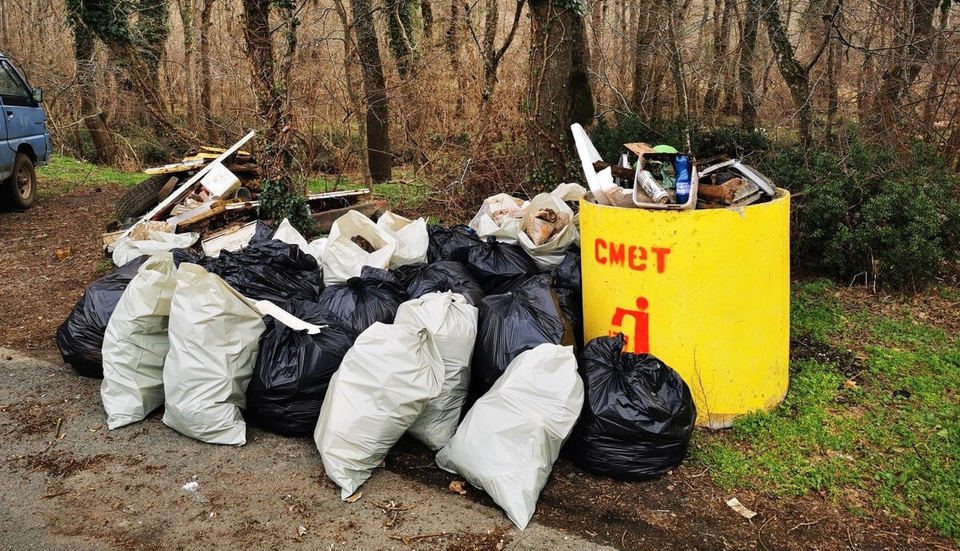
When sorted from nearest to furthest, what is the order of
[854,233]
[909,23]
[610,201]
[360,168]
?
[610,201], [854,233], [909,23], [360,168]

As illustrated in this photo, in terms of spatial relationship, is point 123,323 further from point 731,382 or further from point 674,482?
point 731,382

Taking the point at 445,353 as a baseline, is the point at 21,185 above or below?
above

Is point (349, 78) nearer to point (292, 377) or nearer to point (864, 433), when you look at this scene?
point (292, 377)

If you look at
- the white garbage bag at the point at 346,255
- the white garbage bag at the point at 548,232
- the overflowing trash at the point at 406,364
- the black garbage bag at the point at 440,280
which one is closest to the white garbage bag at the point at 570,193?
the white garbage bag at the point at 548,232

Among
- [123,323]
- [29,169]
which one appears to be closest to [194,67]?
[29,169]

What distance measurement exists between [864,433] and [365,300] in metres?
2.53

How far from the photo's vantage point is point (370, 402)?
3.00 meters

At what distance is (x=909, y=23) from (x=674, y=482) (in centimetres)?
535

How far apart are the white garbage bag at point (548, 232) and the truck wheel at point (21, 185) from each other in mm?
7440

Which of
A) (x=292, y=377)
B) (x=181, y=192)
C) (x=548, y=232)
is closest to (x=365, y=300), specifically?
(x=292, y=377)

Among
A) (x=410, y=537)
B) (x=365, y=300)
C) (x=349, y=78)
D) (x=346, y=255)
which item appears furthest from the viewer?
(x=349, y=78)

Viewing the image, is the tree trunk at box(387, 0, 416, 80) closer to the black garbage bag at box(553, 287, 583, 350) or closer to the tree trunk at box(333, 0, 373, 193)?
the tree trunk at box(333, 0, 373, 193)

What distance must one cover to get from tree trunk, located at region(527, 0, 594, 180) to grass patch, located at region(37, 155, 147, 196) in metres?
7.67

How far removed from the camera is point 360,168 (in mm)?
9219
